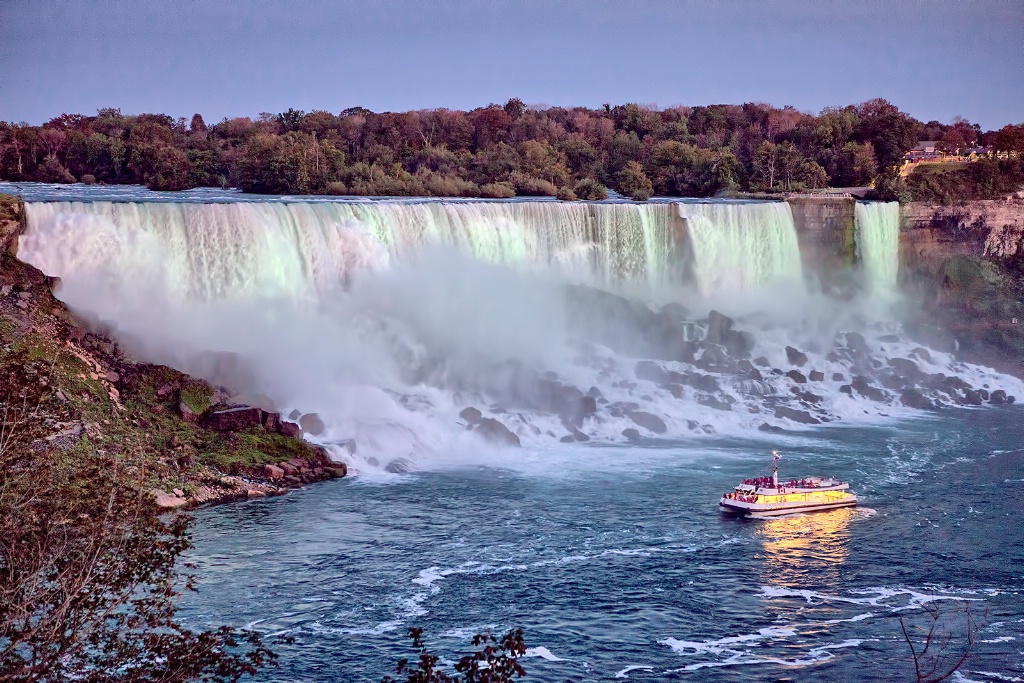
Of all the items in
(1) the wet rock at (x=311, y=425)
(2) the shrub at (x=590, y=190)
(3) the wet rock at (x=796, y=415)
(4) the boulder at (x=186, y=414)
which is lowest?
(3) the wet rock at (x=796, y=415)

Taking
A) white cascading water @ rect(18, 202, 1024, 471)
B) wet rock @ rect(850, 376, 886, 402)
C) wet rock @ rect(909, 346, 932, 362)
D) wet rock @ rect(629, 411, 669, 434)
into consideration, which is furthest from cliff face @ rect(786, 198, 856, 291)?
wet rock @ rect(629, 411, 669, 434)

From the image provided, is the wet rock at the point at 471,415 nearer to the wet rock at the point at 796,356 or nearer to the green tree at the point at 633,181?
the wet rock at the point at 796,356

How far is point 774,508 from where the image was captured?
30.9m

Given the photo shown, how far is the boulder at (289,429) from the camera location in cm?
3462

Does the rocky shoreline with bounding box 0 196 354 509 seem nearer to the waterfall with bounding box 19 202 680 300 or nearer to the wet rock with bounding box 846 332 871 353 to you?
the waterfall with bounding box 19 202 680 300

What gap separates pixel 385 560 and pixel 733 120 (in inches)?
3179

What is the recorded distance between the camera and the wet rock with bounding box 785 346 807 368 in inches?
1927

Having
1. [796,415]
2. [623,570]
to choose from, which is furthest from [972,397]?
[623,570]

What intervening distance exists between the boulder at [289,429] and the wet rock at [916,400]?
23.4 meters

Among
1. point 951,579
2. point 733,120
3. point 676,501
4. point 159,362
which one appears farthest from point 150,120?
point 951,579

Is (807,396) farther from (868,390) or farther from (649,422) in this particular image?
(649,422)

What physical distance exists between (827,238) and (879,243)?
279cm

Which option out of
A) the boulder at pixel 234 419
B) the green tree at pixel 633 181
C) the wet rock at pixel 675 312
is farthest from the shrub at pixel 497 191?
the boulder at pixel 234 419

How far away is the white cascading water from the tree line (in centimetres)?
1800
